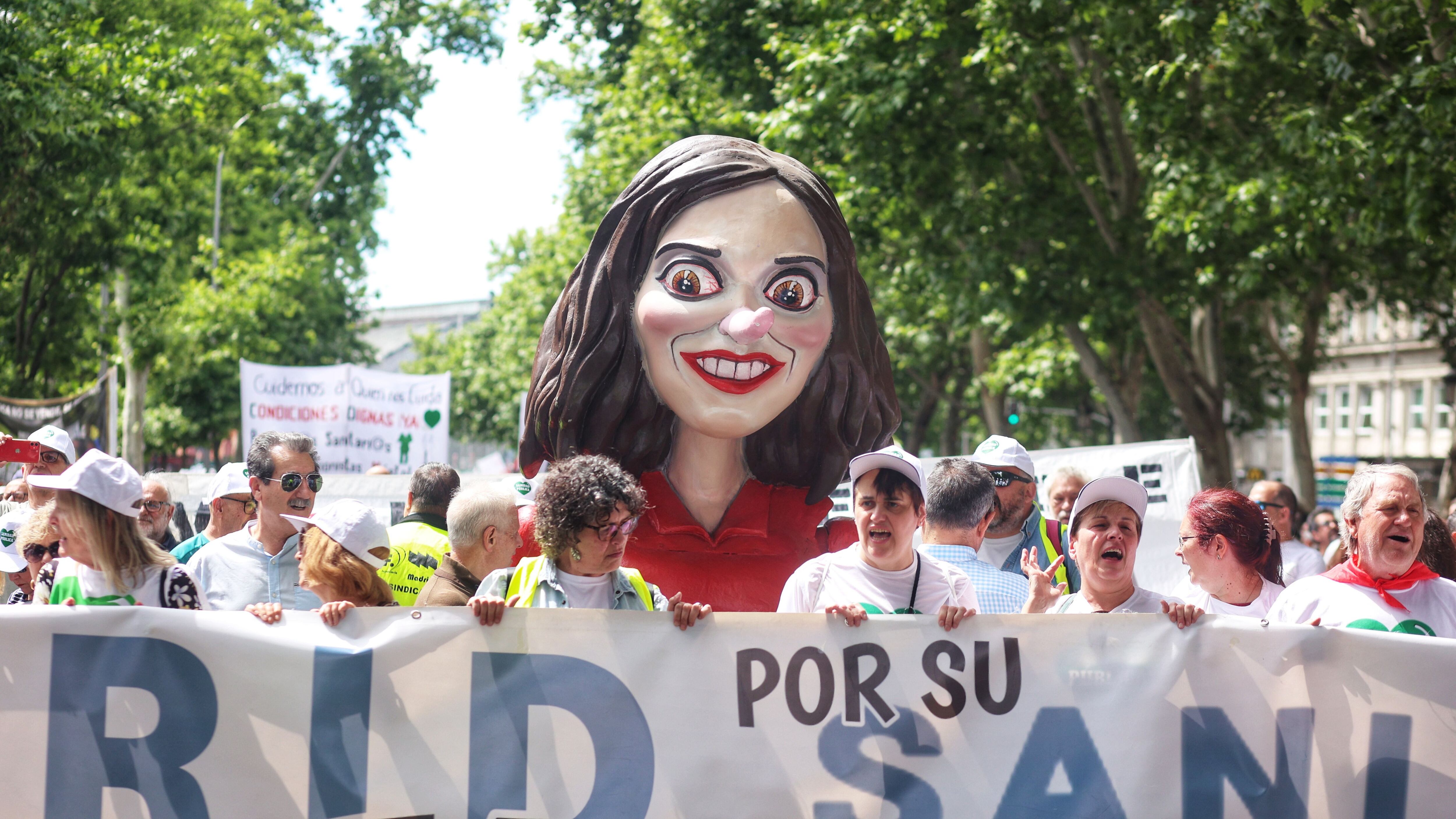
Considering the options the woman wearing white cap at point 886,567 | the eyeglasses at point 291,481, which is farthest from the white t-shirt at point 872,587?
the eyeglasses at point 291,481

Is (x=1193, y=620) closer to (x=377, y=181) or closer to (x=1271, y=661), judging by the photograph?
(x=1271, y=661)

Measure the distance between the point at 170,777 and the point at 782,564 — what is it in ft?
7.21

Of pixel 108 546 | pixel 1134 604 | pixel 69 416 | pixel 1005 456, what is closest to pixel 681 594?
pixel 1134 604

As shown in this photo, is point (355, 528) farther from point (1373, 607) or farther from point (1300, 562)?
point (1300, 562)

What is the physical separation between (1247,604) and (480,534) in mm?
2500

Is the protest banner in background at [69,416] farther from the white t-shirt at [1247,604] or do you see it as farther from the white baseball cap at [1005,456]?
the white t-shirt at [1247,604]

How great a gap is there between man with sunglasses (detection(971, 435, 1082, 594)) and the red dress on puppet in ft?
2.18

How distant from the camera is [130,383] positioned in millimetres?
19172

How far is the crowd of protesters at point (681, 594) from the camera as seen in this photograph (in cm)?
373

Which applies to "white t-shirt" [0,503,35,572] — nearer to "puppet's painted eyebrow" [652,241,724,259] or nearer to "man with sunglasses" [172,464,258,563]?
"man with sunglasses" [172,464,258,563]

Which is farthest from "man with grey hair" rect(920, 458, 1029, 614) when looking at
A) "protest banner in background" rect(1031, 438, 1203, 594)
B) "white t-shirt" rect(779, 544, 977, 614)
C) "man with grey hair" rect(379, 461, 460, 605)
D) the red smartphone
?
"protest banner in background" rect(1031, 438, 1203, 594)

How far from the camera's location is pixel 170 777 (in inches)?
142

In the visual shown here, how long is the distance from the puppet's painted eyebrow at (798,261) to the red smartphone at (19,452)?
10.3ft

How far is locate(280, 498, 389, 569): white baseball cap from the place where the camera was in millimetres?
3871
